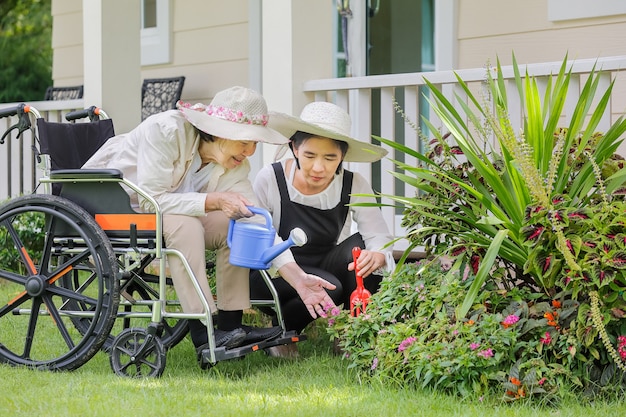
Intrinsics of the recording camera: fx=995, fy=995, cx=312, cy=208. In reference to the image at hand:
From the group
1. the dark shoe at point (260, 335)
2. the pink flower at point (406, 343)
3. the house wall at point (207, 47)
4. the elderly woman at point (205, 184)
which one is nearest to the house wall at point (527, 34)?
the house wall at point (207, 47)

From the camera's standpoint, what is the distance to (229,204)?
371 cm

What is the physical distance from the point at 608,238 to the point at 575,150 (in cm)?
50

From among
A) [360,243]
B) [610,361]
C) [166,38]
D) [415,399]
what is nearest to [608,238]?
[610,361]

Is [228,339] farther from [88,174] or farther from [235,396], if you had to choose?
[88,174]

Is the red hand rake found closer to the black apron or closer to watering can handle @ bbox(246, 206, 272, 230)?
the black apron

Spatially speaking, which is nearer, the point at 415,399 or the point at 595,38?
the point at 415,399

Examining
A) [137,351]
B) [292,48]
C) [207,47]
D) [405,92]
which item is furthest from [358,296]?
[207,47]

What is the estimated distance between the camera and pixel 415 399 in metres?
3.23

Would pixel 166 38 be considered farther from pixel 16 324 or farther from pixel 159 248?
pixel 159 248

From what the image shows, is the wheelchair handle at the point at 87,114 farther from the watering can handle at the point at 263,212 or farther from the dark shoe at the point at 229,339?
the dark shoe at the point at 229,339

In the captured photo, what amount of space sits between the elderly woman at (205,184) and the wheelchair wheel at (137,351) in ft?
0.54

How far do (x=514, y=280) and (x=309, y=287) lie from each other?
2.58 feet

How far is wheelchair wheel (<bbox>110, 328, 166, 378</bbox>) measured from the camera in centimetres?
360

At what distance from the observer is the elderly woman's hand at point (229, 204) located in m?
3.71
